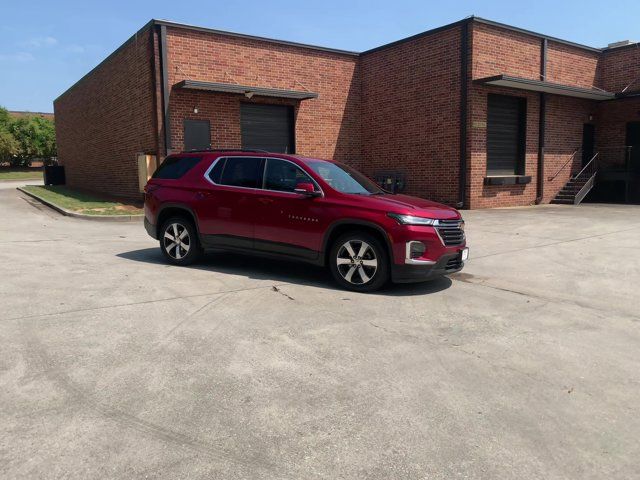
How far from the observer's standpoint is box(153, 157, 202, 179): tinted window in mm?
8117

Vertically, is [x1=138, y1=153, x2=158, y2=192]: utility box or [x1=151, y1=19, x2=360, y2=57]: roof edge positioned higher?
[x1=151, y1=19, x2=360, y2=57]: roof edge

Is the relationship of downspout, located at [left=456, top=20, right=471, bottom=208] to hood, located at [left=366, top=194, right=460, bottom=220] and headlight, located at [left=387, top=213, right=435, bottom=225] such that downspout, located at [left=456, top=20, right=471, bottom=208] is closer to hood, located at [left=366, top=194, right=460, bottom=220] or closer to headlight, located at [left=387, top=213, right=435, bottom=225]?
hood, located at [left=366, top=194, right=460, bottom=220]

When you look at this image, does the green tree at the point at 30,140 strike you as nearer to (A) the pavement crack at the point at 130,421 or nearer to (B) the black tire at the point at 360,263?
(B) the black tire at the point at 360,263

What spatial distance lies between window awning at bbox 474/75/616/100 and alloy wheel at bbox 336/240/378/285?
11358 mm

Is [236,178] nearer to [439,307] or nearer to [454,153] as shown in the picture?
[439,307]

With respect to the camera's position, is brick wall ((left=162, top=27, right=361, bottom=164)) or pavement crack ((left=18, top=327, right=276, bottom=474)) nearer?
pavement crack ((left=18, top=327, right=276, bottom=474))

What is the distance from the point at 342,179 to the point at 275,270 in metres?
1.73

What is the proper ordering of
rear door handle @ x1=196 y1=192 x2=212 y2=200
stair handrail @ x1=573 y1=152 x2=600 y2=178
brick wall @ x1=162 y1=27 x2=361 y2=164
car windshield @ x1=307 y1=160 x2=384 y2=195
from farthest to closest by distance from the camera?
stair handrail @ x1=573 y1=152 x2=600 y2=178, brick wall @ x1=162 y1=27 x2=361 y2=164, rear door handle @ x1=196 y1=192 x2=212 y2=200, car windshield @ x1=307 y1=160 x2=384 y2=195

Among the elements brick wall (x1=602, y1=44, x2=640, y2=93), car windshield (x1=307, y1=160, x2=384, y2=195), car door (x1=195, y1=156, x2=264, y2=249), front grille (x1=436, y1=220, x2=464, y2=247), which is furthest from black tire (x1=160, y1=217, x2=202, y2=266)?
brick wall (x1=602, y1=44, x2=640, y2=93)

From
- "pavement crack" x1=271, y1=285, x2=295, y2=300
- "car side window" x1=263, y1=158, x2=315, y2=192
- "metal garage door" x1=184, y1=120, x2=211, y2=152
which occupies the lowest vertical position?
"pavement crack" x1=271, y1=285, x2=295, y2=300

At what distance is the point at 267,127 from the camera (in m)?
18.3

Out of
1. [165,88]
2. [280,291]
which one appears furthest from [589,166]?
[280,291]

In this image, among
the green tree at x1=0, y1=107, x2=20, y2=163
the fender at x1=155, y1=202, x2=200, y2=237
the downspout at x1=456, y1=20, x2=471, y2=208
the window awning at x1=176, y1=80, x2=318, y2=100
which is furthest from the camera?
the green tree at x1=0, y1=107, x2=20, y2=163

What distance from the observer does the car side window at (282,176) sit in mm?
7098
